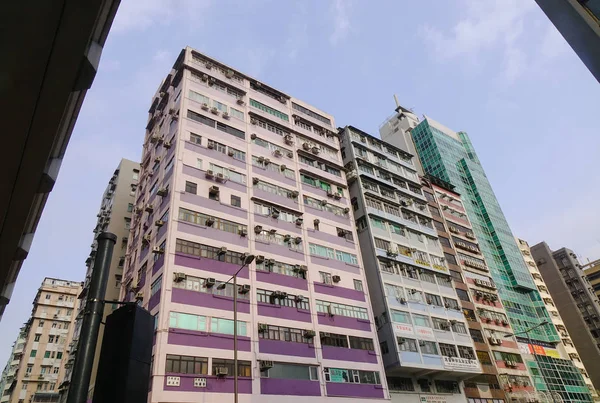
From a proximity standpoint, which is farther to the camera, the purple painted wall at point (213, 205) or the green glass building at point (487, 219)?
the green glass building at point (487, 219)

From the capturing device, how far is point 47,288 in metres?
78.9

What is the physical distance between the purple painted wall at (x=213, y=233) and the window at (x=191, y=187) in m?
3.26

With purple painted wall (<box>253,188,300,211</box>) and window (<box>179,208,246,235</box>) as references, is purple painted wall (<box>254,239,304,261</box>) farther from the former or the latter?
purple painted wall (<box>253,188,300,211</box>)

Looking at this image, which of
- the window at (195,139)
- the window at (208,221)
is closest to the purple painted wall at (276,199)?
the window at (208,221)

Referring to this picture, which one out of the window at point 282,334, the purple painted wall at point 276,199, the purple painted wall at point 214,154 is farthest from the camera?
the purple painted wall at point 276,199

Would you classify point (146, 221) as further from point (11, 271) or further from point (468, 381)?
point (468, 381)

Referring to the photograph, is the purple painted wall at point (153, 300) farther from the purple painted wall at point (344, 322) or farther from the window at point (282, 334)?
the purple painted wall at point (344, 322)

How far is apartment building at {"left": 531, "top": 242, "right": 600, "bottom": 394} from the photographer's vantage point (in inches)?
3151

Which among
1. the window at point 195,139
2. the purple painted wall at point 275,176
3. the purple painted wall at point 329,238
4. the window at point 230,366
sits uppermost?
the window at point 195,139

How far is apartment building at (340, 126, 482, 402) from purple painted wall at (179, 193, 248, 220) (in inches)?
641

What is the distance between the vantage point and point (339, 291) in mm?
38688

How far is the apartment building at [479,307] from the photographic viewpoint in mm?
47875

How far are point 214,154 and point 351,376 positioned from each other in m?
22.6

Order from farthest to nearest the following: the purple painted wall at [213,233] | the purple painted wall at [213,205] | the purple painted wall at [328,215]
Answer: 1. the purple painted wall at [328,215]
2. the purple painted wall at [213,205]
3. the purple painted wall at [213,233]
